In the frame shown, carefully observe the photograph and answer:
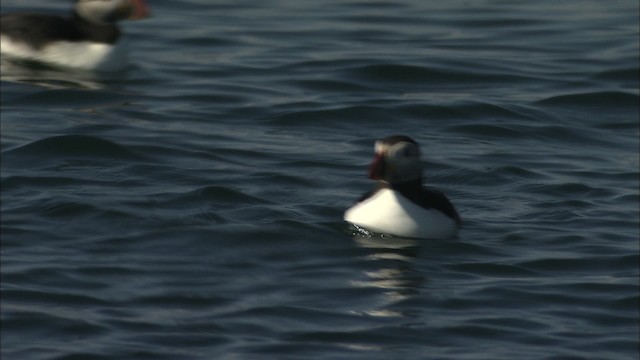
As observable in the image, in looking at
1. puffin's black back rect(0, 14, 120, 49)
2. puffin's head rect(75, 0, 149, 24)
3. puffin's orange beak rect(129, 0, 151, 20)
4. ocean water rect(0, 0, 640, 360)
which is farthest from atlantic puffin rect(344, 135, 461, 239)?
puffin's orange beak rect(129, 0, 151, 20)

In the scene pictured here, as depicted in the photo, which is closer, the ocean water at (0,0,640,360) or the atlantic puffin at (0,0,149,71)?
the ocean water at (0,0,640,360)

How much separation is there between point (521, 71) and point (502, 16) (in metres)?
2.97

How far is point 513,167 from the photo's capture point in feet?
46.9

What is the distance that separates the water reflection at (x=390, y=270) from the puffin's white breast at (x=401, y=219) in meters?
0.08

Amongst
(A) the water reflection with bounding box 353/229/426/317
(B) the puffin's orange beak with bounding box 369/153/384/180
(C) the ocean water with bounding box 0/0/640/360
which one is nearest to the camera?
(C) the ocean water with bounding box 0/0/640/360

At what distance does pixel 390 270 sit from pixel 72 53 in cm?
676

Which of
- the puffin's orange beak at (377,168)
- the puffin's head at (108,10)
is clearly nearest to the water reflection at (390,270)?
the puffin's orange beak at (377,168)

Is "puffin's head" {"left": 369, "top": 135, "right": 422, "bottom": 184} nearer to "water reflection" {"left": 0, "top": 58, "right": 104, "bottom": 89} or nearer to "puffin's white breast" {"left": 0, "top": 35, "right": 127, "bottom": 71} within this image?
"water reflection" {"left": 0, "top": 58, "right": 104, "bottom": 89}

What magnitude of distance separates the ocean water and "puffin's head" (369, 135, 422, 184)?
1.40 feet

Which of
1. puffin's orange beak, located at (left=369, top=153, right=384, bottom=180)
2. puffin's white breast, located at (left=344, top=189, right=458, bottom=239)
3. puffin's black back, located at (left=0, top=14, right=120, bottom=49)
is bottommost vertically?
puffin's white breast, located at (left=344, top=189, right=458, bottom=239)

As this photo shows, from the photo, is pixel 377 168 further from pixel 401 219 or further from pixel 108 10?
pixel 108 10

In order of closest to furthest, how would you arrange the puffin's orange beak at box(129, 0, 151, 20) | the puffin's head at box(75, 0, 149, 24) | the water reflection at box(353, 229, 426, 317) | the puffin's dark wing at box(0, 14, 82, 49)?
the water reflection at box(353, 229, 426, 317) → the puffin's dark wing at box(0, 14, 82, 49) → the puffin's head at box(75, 0, 149, 24) → the puffin's orange beak at box(129, 0, 151, 20)

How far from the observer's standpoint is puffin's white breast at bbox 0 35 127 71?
1744cm

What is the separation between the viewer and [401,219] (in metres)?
12.2
